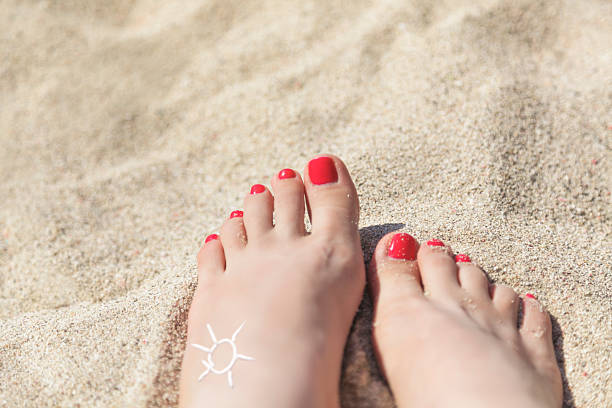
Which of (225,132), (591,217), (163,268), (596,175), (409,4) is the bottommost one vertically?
(591,217)

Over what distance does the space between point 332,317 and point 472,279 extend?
415 millimetres

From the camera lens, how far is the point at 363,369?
3.93 ft

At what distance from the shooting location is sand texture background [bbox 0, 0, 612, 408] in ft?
4.20

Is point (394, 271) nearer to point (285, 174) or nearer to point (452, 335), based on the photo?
point (452, 335)

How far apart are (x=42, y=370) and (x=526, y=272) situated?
130 cm

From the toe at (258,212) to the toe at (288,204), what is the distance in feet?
0.09

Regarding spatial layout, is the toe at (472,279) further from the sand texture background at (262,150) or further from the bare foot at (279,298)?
the bare foot at (279,298)

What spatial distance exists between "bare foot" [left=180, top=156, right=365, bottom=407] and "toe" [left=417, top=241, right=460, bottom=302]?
0.18 meters

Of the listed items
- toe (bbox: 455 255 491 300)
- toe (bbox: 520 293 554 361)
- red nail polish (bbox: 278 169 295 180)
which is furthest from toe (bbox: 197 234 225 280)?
toe (bbox: 520 293 554 361)

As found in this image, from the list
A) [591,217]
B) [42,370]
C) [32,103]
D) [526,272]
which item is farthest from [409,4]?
[42,370]

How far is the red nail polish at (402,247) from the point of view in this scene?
136cm

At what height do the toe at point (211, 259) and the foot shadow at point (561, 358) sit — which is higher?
the toe at point (211, 259)

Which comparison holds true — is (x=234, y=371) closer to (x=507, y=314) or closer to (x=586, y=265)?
(x=507, y=314)

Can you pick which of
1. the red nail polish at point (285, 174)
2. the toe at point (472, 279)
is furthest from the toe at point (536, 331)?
the red nail polish at point (285, 174)
